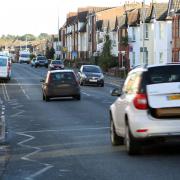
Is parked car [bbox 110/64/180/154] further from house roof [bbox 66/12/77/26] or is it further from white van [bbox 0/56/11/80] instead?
house roof [bbox 66/12/77/26]

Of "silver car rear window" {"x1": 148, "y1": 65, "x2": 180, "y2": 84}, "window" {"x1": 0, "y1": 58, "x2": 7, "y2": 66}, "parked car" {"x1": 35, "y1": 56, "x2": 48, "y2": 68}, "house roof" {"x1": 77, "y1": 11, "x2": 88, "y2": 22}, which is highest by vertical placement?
"house roof" {"x1": 77, "y1": 11, "x2": 88, "y2": 22}

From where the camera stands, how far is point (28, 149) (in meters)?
13.6

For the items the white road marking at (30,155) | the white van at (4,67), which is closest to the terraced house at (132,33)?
the white van at (4,67)

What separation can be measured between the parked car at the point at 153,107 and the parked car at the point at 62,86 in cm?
2021

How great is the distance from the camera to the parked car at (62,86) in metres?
32.5

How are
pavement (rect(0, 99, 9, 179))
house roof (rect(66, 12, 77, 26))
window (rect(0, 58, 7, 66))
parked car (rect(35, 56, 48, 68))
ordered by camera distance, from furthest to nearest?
house roof (rect(66, 12, 77, 26)), parked car (rect(35, 56, 48, 68)), window (rect(0, 58, 7, 66)), pavement (rect(0, 99, 9, 179))

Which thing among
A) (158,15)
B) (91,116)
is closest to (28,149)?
(91,116)

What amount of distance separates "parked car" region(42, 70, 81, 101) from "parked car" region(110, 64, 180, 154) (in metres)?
20.2

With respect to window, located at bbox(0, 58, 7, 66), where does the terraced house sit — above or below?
above

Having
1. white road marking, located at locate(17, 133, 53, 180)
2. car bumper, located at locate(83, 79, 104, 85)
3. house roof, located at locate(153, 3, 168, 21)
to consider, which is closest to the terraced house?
house roof, located at locate(153, 3, 168, 21)

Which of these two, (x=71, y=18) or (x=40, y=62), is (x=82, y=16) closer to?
(x=71, y=18)

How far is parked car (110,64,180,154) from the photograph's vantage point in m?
11.5

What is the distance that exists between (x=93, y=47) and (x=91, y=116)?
8681 cm

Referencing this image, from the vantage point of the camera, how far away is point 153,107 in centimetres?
1153
